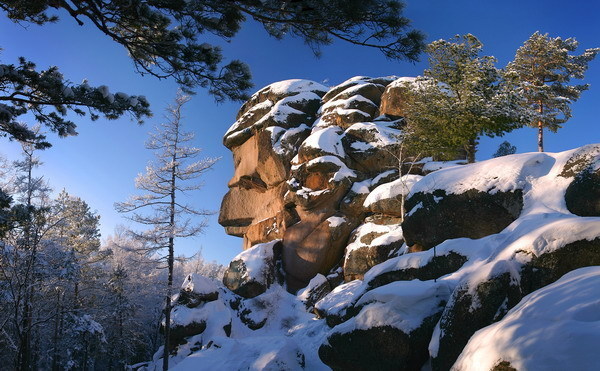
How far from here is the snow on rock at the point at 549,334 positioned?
307 centimetres

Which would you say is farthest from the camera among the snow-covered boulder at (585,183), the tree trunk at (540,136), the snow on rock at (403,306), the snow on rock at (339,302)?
the tree trunk at (540,136)

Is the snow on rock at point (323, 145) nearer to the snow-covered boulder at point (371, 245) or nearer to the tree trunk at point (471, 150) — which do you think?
the snow-covered boulder at point (371, 245)

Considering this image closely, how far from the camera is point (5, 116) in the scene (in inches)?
245

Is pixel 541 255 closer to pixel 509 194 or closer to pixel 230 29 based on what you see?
pixel 509 194

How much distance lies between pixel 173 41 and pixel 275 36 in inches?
73.4

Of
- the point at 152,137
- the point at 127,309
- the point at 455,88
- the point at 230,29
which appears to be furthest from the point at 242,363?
the point at 127,309

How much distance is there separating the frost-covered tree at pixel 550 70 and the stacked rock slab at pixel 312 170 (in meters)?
8.92

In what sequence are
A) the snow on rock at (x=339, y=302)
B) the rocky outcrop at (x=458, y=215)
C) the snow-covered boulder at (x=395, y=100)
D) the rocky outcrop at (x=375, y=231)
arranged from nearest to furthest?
the rocky outcrop at (x=375, y=231)
the rocky outcrop at (x=458, y=215)
the snow on rock at (x=339, y=302)
the snow-covered boulder at (x=395, y=100)

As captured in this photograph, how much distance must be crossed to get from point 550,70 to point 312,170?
17.3 metres

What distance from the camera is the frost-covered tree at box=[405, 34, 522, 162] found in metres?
16.7

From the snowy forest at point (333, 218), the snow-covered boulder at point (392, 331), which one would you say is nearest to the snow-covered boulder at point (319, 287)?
the snowy forest at point (333, 218)

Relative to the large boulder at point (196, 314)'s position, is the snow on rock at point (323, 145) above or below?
above

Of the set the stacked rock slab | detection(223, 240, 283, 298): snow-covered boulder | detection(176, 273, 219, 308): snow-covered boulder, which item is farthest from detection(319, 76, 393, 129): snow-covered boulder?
detection(176, 273, 219, 308): snow-covered boulder

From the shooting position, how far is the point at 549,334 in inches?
133
